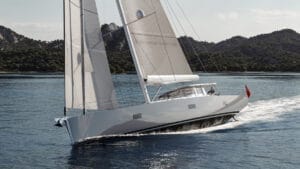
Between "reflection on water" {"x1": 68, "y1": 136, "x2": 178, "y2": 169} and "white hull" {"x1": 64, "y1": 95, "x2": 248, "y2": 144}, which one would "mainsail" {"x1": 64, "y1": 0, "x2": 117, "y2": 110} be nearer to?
"white hull" {"x1": 64, "y1": 95, "x2": 248, "y2": 144}

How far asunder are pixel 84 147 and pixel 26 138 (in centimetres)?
532

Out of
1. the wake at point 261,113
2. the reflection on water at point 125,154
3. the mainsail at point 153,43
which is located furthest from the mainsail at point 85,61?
the wake at point 261,113

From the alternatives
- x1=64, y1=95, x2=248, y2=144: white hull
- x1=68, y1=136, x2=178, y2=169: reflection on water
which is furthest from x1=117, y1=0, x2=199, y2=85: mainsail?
x1=68, y1=136, x2=178, y2=169: reflection on water

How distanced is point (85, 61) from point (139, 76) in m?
3.23

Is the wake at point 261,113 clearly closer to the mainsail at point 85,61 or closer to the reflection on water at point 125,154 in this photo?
the reflection on water at point 125,154

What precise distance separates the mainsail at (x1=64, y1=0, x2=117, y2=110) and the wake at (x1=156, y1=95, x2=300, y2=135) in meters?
6.24

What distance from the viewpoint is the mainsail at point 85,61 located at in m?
24.0

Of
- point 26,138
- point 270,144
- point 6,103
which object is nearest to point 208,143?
point 270,144

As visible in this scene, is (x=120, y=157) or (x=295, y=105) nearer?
(x=120, y=157)

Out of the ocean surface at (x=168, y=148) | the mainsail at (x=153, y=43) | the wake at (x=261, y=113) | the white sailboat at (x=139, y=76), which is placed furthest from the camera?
the wake at (x=261, y=113)

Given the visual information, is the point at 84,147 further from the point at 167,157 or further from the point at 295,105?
the point at 295,105

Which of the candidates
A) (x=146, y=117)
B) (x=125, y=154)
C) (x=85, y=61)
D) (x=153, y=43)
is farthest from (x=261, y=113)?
(x=85, y=61)

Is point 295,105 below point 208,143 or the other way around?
the other way around

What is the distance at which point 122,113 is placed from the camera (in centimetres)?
2503
